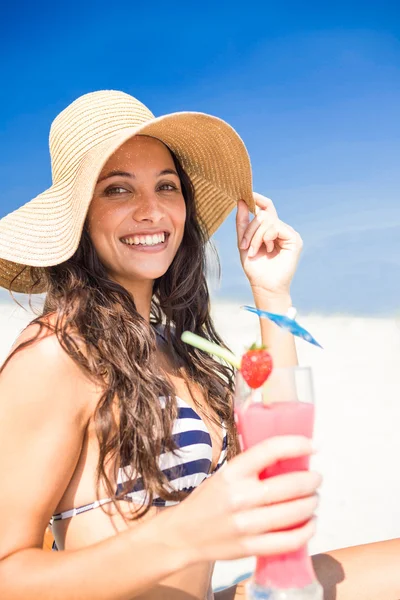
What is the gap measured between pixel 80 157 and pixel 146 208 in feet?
0.91

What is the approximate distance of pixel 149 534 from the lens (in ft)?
4.30

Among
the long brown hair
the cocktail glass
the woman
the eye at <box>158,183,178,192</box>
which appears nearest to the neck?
the woman

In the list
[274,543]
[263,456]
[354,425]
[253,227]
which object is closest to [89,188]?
[253,227]

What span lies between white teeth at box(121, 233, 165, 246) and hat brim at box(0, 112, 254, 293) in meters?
0.22

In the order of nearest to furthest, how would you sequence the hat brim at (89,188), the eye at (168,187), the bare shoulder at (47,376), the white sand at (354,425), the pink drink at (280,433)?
the pink drink at (280,433)
the bare shoulder at (47,376)
the hat brim at (89,188)
the eye at (168,187)
the white sand at (354,425)

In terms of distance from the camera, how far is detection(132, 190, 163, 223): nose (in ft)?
7.34

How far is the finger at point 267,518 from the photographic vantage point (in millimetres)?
1190

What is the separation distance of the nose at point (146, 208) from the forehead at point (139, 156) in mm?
94

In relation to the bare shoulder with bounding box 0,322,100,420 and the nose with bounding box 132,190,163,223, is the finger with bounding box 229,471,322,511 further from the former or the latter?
the nose with bounding box 132,190,163,223

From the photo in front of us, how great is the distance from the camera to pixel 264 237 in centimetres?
246

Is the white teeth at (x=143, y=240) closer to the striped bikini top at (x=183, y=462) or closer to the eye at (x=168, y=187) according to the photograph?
the eye at (x=168, y=187)

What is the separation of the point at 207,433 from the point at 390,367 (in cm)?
733

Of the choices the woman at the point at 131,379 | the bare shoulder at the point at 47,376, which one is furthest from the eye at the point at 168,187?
the bare shoulder at the point at 47,376

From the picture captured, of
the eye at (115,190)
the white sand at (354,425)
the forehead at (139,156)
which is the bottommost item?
the white sand at (354,425)
